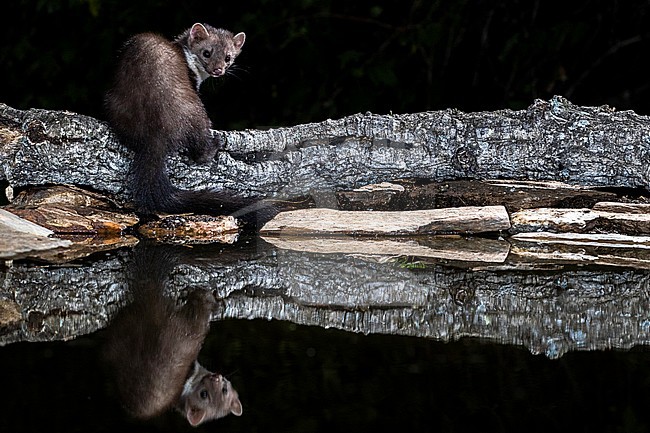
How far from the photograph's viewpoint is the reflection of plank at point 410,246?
2197mm

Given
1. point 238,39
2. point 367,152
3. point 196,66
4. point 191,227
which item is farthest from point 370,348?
point 238,39

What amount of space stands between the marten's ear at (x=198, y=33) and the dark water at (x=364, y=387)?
1.92 metres

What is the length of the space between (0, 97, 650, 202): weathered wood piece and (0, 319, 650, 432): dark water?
4.41 ft

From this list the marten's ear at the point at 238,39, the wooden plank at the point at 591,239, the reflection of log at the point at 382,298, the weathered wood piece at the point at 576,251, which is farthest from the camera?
the marten's ear at the point at 238,39

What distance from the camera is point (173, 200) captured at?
262cm

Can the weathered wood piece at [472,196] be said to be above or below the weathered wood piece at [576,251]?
above

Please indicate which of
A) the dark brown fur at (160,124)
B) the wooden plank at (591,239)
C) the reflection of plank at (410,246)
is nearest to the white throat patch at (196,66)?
the dark brown fur at (160,124)

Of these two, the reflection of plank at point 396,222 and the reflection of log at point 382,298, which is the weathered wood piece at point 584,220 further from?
the reflection of log at point 382,298

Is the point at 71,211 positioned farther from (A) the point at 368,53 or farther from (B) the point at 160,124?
(A) the point at 368,53

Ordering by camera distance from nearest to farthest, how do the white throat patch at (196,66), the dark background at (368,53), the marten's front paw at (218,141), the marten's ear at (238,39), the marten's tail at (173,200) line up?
the marten's tail at (173,200)
the marten's front paw at (218,141)
the white throat patch at (196,66)
the marten's ear at (238,39)
the dark background at (368,53)

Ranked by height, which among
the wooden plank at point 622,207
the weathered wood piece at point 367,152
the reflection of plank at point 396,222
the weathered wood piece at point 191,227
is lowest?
the weathered wood piece at point 191,227

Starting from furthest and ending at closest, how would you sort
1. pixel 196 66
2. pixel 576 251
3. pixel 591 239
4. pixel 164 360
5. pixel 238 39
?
1. pixel 238 39
2. pixel 196 66
3. pixel 591 239
4. pixel 576 251
5. pixel 164 360

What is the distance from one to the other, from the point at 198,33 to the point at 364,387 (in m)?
2.22

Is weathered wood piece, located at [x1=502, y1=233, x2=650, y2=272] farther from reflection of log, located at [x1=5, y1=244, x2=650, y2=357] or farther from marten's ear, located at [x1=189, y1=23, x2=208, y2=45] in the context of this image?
marten's ear, located at [x1=189, y1=23, x2=208, y2=45]
